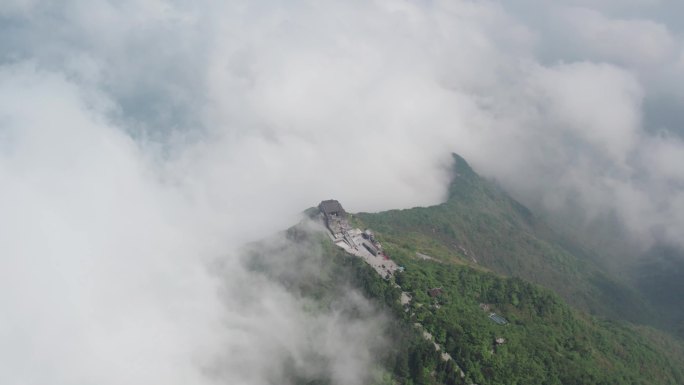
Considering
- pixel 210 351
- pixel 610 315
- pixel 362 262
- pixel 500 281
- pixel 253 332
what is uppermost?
pixel 610 315

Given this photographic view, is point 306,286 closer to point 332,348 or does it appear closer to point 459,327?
point 332,348

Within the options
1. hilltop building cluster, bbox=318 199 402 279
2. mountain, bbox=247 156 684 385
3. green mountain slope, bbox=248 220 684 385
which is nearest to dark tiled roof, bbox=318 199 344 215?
hilltop building cluster, bbox=318 199 402 279

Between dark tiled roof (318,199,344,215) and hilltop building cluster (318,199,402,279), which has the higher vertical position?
dark tiled roof (318,199,344,215)

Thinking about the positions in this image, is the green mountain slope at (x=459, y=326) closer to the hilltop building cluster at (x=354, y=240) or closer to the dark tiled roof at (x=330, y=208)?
the hilltop building cluster at (x=354, y=240)

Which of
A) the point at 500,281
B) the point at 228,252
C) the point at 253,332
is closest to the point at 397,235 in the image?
the point at 500,281

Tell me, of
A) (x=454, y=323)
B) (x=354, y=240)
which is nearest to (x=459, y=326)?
(x=454, y=323)

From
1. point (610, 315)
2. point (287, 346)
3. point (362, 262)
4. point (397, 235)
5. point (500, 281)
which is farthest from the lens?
point (610, 315)

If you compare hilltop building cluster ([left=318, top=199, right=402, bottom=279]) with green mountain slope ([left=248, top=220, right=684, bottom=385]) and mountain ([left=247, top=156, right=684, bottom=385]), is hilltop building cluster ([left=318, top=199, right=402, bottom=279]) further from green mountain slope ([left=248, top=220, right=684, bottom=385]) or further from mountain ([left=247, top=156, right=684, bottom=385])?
green mountain slope ([left=248, top=220, right=684, bottom=385])

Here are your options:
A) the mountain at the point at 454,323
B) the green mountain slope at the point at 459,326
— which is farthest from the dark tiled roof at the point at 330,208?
the green mountain slope at the point at 459,326

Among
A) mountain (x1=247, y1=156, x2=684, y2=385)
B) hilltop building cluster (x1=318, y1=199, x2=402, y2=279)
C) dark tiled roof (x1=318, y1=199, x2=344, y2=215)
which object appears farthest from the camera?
dark tiled roof (x1=318, y1=199, x2=344, y2=215)

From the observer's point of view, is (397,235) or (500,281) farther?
(397,235)

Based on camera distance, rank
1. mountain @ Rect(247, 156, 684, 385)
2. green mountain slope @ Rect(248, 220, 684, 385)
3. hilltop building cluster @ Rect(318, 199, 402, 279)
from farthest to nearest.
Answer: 1. hilltop building cluster @ Rect(318, 199, 402, 279)
2. mountain @ Rect(247, 156, 684, 385)
3. green mountain slope @ Rect(248, 220, 684, 385)
